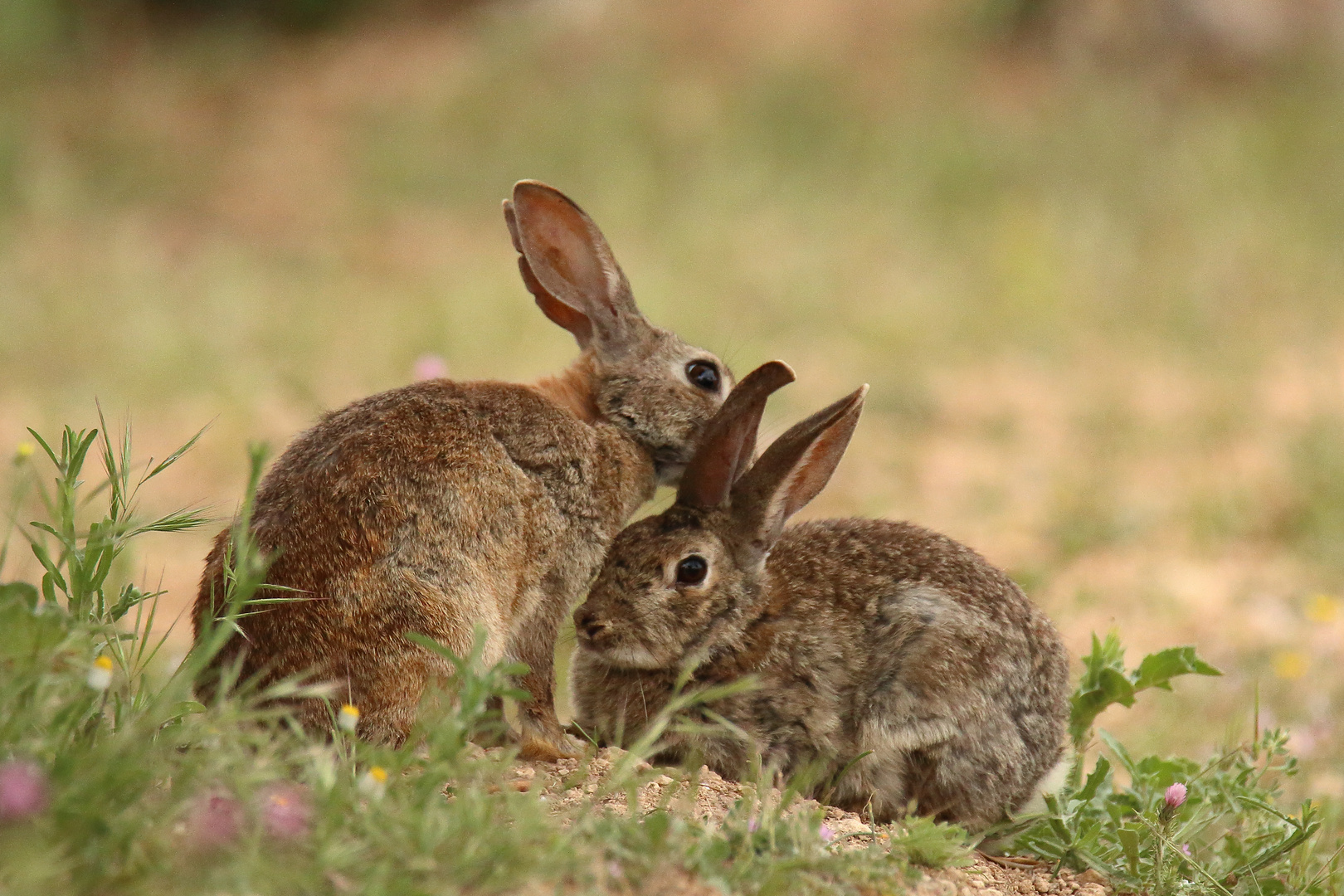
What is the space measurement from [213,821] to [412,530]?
1.04m

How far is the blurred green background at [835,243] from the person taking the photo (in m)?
6.91

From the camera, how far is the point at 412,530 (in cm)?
332

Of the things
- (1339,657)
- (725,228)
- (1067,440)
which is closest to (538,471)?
(1339,657)

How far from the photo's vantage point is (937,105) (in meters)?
14.0

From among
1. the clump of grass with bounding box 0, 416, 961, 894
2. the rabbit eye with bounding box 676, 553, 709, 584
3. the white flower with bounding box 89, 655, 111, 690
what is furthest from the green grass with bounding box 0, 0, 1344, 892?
the white flower with bounding box 89, 655, 111, 690

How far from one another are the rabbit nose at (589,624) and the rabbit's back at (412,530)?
0.15 meters

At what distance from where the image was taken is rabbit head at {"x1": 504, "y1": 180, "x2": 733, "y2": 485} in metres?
4.23

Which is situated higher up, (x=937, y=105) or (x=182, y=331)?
(x=937, y=105)

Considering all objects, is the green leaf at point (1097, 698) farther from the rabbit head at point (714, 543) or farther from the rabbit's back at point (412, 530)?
the rabbit's back at point (412, 530)

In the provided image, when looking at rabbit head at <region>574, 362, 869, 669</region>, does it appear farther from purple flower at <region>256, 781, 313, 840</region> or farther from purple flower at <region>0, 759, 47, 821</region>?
purple flower at <region>0, 759, 47, 821</region>

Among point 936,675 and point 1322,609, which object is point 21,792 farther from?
point 1322,609

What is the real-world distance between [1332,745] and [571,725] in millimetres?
2560

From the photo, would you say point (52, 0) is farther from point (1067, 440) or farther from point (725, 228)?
point (1067, 440)

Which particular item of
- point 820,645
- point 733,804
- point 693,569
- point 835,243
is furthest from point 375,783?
point 835,243
